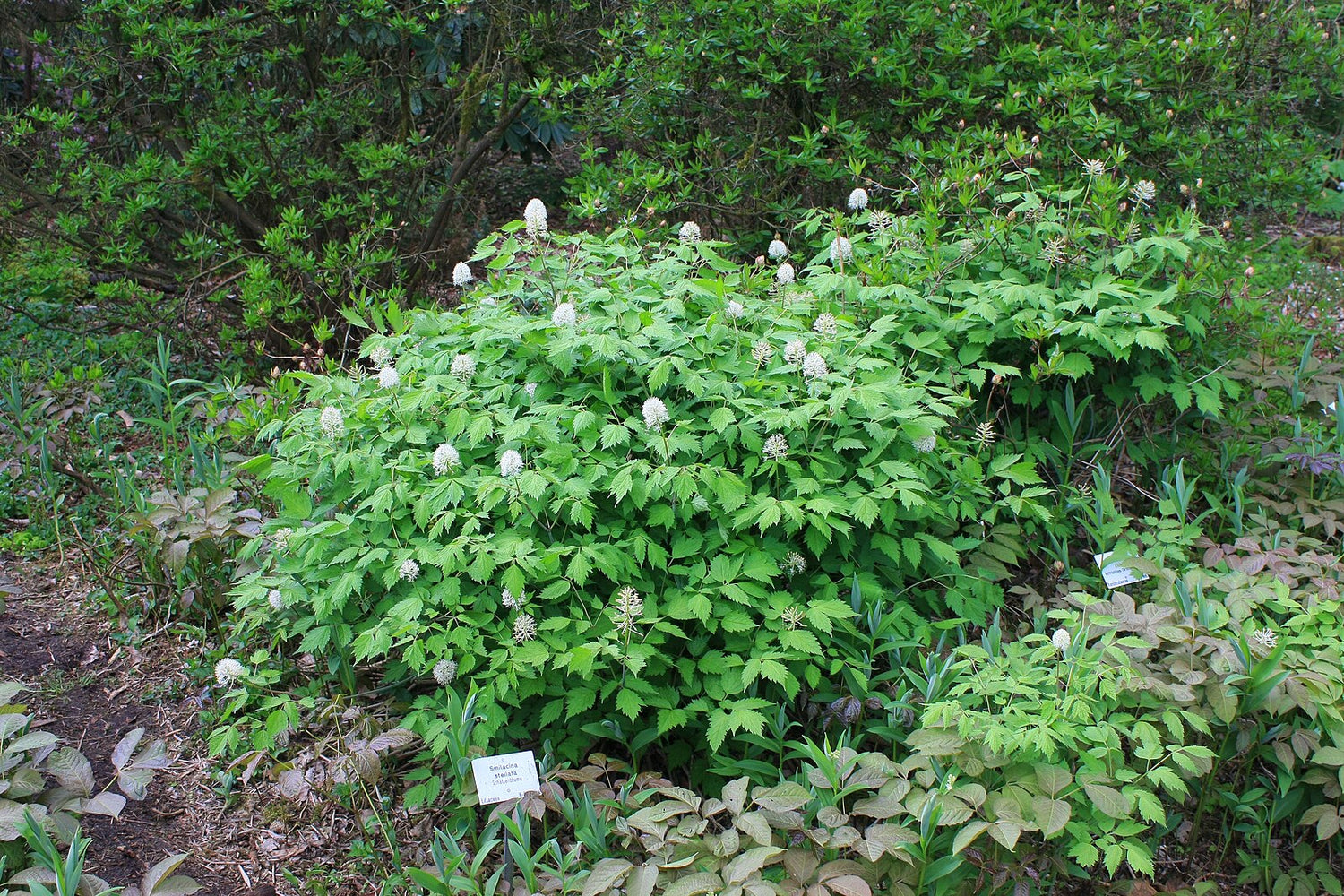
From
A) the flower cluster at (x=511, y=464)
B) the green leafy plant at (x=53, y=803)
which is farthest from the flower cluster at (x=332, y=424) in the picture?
the green leafy plant at (x=53, y=803)

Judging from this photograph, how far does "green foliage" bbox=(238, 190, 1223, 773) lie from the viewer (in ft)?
8.57

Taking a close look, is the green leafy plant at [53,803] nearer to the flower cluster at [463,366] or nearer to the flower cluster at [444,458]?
the flower cluster at [444,458]

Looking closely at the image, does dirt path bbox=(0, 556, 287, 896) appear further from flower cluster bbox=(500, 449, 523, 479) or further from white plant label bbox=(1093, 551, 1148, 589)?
white plant label bbox=(1093, 551, 1148, 589)

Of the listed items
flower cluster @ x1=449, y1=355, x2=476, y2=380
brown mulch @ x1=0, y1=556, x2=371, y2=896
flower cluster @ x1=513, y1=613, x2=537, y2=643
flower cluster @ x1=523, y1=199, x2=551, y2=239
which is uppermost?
flower cluster @ x1=523, y1=199, x2=551, y2=239

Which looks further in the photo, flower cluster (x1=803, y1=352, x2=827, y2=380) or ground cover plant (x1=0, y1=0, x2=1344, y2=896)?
flower cluster (x1=803, y1=352, x2=827, y2=380)

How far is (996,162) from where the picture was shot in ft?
13.8

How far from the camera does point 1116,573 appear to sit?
327 centimetres

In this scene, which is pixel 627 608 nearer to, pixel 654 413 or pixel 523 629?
pixel 523 629

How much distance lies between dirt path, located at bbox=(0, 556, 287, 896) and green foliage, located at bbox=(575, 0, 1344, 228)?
2598 millimetres

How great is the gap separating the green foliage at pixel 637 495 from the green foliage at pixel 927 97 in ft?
4.41

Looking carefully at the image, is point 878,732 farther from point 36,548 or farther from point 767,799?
point 36,548

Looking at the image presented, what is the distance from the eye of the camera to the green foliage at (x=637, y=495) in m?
2.61

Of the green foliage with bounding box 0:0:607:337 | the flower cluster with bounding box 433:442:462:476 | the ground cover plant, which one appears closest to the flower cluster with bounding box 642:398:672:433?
the ground cover plant

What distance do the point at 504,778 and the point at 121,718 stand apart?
60.1 inches
